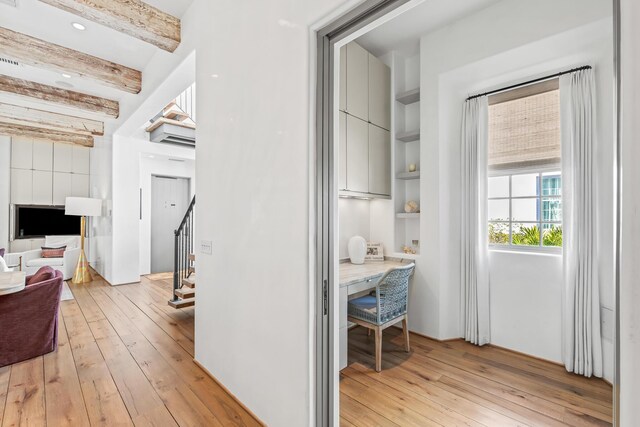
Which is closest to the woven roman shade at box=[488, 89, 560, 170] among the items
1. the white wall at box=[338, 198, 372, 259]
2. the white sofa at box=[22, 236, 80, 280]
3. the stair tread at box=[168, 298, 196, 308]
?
the white wall at box=[338, 198, 372, 259]

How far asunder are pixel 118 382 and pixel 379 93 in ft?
11.6

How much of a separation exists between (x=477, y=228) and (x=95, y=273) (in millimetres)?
7414

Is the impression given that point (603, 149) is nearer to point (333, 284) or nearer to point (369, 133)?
point (369, 133)

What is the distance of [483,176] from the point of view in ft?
9.86

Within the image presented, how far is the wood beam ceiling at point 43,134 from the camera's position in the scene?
18.0 feet

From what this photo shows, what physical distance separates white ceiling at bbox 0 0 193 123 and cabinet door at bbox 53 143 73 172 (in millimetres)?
3547

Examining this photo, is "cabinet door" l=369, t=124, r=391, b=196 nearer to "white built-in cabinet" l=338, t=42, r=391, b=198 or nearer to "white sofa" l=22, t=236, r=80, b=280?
"white built-in cabinet" l=338, t=42, r=391, b=198

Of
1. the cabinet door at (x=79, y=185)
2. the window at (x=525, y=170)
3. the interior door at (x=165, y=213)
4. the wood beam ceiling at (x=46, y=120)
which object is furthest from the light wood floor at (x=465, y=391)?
the cabinet door at (x=79, y=185)

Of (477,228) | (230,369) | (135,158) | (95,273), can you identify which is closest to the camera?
(230,369)

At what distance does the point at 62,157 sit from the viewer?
6.73m

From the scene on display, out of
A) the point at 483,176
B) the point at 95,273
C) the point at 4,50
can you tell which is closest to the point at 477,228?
A: the point at 483,176

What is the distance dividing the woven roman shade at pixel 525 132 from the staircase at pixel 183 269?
3.49 m

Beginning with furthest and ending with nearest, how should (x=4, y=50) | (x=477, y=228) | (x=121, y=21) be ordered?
1. (x=477, y=228)
2. (x=4, y=50)
3. (x=121, y=21)

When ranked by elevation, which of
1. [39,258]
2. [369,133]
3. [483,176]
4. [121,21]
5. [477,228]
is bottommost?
[39,258]
